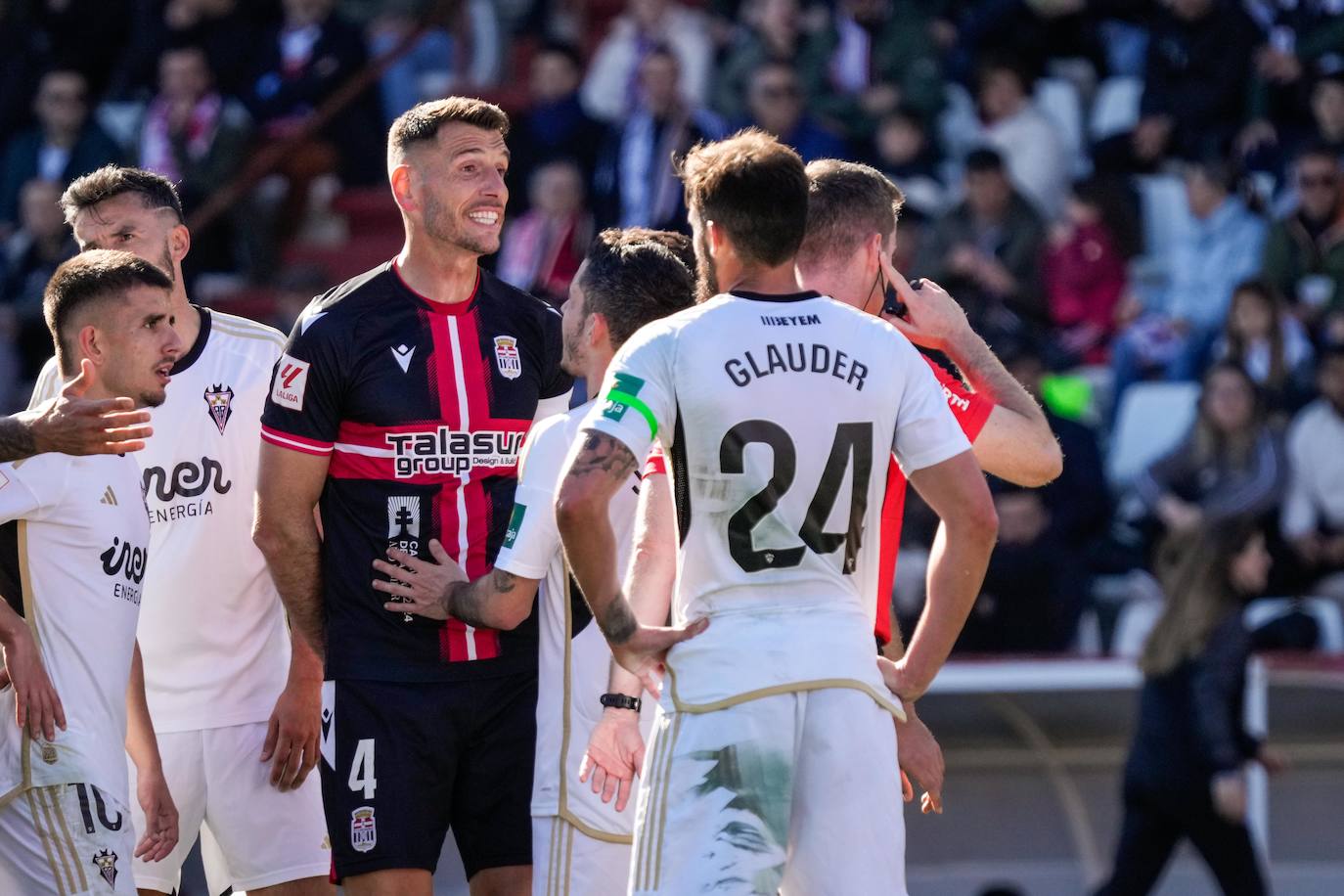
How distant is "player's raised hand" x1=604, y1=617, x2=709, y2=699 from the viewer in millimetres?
4188

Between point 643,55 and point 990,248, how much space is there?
3.08 metres

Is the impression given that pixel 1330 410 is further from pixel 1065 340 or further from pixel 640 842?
pixel 640 842

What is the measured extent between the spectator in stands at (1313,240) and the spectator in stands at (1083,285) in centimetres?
97

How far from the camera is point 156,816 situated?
546cm

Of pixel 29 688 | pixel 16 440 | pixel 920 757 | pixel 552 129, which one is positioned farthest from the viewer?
pixel 552 129

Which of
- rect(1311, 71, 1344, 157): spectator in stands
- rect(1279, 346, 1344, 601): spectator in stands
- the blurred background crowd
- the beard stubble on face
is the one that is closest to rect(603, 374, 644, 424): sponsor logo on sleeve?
the beard stubble on face

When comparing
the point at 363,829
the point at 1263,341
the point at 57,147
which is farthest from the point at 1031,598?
the point at 57,147

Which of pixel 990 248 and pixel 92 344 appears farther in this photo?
pixel 990 248

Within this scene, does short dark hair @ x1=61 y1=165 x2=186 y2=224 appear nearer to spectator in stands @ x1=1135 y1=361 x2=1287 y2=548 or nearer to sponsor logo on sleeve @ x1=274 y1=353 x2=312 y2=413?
sponsor logo on sleeve @ x1=274 y1=353 x2=312 y2=413

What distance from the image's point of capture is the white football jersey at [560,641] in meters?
4.80

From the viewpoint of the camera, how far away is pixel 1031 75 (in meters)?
13.9

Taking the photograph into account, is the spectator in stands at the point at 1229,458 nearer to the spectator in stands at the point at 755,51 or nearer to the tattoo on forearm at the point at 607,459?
the spectator in stands at the point at 755,51

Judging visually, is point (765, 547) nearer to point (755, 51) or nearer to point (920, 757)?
point (920, 757)

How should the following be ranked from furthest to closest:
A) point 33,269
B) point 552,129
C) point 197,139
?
point 197,139 < point 33,269 < point 552,129
